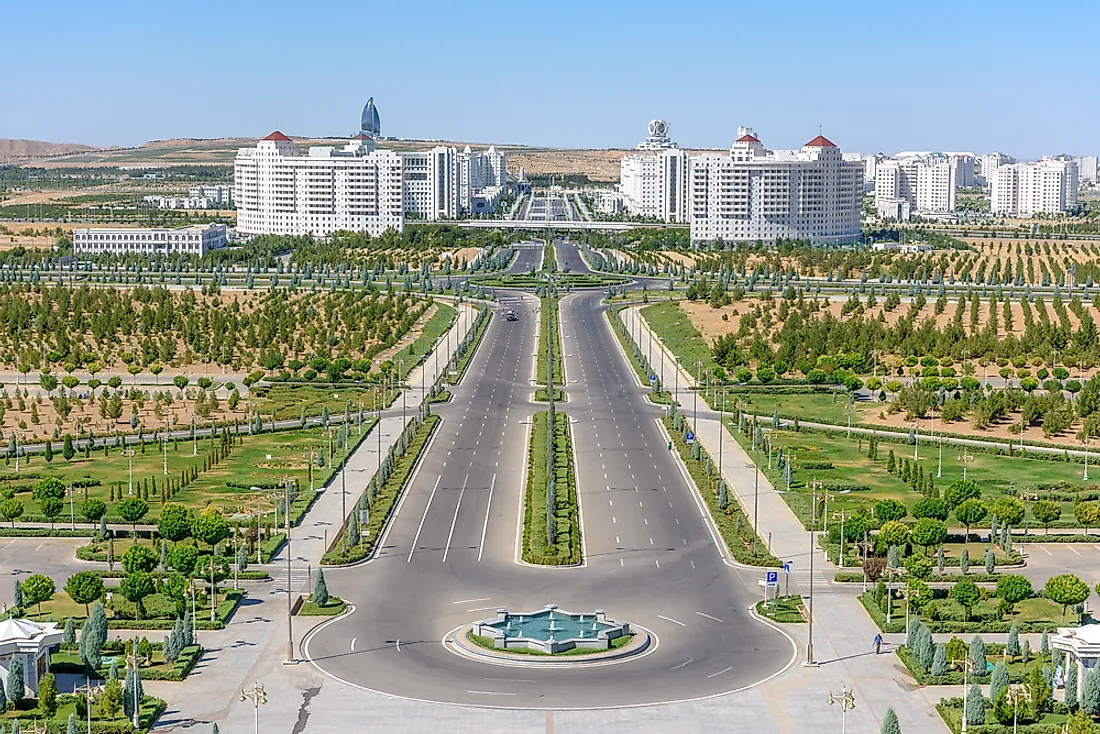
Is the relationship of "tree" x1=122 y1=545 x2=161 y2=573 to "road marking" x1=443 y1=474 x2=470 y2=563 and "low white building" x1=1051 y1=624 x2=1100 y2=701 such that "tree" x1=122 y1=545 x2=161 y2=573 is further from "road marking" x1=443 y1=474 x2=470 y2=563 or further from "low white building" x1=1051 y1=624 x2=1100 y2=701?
"low white building" x1=1051 y1=624 x2=1100 y2=701

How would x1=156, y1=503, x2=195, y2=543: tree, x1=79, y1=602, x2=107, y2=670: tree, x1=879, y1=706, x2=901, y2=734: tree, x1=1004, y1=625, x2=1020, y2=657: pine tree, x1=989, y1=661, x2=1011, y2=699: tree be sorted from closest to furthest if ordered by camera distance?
x1=879, y1=706, x2=901, y2=734: tree → x1=989, y1=661, x2=1011, y2=699: tree → x1=79, y1=602, x2=107, y2=670: tree → x1=1004, y1=625, x2=1020, y2=657: pine tree → x1=156, y1=503, x2=195, y2=543: tree

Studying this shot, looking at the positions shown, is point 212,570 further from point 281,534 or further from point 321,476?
point 321,476

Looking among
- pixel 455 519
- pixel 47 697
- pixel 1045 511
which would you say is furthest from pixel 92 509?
pixel 1045 511

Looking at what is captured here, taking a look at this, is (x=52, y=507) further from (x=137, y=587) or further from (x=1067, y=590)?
(x=1067, y=590)

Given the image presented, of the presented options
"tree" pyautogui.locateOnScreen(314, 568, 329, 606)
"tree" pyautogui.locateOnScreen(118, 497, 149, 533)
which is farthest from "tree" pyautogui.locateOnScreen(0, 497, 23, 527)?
"tree" pyautogui.locateOnScreen(314, 568, 329, 606)

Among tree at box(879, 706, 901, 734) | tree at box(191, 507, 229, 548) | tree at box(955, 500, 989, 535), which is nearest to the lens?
tree at box(879, 706, 901, 734)

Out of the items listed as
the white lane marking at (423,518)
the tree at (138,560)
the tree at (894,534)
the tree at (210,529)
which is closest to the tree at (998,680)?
the tree at (894,534)

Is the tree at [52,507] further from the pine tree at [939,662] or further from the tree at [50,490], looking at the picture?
the pine tree at [939,662]
